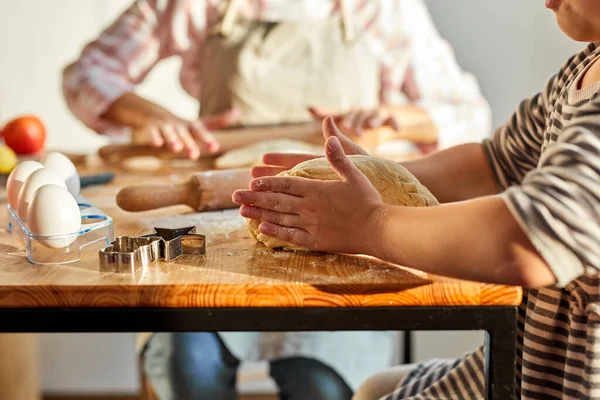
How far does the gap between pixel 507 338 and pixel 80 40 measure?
2.26m

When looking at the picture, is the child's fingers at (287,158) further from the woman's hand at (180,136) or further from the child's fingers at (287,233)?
the woman's hand at (180,136)

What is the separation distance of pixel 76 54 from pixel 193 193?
5.84 ft

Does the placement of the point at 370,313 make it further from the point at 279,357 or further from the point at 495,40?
the point at 495,40

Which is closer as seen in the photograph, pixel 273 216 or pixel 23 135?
pixel 273 216

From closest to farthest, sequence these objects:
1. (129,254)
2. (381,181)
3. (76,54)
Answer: (129,254), (381,181), (76,54)

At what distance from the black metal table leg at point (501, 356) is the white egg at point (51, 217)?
1.45 ft

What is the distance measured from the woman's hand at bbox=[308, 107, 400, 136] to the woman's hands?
817 mm

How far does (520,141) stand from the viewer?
101cm

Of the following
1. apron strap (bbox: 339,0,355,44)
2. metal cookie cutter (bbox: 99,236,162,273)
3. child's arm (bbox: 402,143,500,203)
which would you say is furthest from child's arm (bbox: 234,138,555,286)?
apron strap (bbox: 339,0,355,44)

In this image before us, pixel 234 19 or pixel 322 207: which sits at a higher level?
pixel 234 19

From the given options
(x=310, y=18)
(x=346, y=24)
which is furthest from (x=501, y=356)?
(x=310, y=18)

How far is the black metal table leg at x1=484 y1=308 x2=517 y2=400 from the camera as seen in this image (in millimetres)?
673

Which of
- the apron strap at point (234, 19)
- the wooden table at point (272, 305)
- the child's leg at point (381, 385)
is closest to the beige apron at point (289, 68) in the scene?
the apron strap at point (234, 19)

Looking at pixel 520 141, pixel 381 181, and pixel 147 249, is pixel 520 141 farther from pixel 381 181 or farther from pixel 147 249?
pixel 147 249
